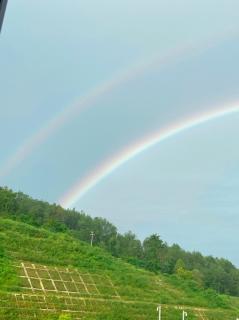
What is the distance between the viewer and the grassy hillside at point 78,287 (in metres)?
30.2

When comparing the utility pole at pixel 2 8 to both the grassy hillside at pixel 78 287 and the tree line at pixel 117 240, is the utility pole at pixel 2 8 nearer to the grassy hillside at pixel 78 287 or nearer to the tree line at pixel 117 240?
the grassy hillside at pixel 78 287

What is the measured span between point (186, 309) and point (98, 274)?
7.64 metres

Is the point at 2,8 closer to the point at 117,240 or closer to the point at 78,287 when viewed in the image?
the point at 78,287

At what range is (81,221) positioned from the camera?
265 ft

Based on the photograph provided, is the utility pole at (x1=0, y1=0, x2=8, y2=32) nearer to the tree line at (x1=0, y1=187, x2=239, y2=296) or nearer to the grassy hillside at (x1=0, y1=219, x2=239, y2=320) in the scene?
the grassy hillside at (x1=0, y1=219, x2=239, y2=320)

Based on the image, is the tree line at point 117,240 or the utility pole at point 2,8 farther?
the tree line at point 117,240

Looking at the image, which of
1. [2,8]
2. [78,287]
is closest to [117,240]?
[78,287]

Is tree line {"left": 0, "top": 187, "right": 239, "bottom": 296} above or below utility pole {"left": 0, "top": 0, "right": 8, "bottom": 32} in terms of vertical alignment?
above


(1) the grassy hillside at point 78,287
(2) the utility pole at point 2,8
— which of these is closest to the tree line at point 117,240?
(1) the grassy hillside at point 78,287

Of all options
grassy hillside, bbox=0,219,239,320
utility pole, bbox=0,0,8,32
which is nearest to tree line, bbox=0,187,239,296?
grassy hillside, bbox=0,219,239,320

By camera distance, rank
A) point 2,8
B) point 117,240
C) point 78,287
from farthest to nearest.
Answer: point 117,240, point 78,287, point 2,8

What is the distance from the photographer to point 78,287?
1351 inches

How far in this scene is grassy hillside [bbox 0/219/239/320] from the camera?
3019 centimetres

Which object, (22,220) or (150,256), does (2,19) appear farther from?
(150,256)
